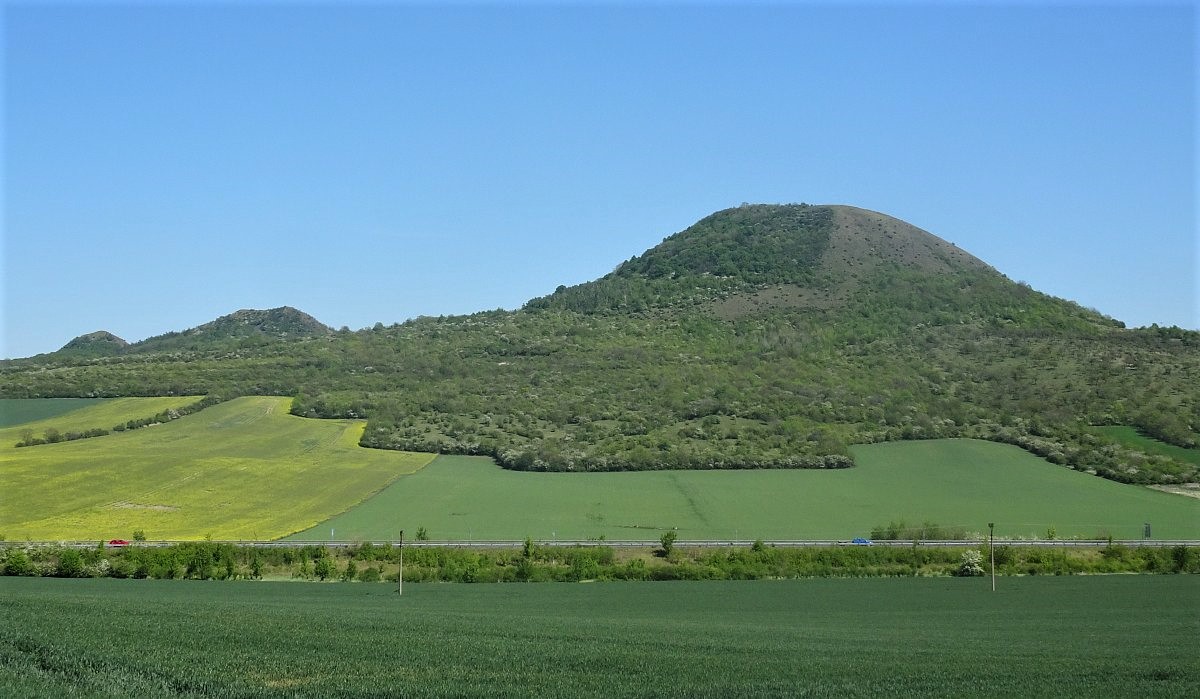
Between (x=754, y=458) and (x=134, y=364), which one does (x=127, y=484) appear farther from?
(x=134, y=364)

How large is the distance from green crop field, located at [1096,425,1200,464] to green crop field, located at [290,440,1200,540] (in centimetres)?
739

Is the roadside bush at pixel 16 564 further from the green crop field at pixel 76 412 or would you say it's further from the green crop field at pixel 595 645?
the green crop field at pixel 76 412

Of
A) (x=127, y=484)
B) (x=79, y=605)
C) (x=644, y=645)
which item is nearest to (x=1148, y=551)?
(x=644, y=645)

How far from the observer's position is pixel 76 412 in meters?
103

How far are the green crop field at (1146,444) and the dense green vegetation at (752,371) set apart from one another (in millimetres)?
964

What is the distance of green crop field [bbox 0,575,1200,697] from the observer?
1967cm

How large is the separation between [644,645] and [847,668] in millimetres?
5979

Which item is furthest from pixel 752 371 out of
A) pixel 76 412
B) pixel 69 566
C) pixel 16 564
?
pixel 16 564

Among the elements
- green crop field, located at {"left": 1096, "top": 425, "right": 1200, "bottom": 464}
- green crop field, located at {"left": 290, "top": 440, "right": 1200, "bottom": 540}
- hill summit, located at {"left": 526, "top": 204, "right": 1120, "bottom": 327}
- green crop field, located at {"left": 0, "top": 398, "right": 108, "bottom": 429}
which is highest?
hill summit, located at {"left": 526, "top": 204, "right": 1120, "bottom": 327}

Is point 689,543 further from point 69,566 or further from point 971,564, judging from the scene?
point 69,566

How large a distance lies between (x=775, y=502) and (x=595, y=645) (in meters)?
54.2

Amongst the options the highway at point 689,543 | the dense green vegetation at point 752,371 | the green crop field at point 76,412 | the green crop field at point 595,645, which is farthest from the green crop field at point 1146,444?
the green crop field at point 76,412

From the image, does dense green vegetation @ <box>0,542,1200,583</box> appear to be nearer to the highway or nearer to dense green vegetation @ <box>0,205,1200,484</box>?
the highway

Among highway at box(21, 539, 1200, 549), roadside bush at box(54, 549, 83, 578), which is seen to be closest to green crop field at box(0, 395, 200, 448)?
highway at box(21, 539, 1200, 549)
